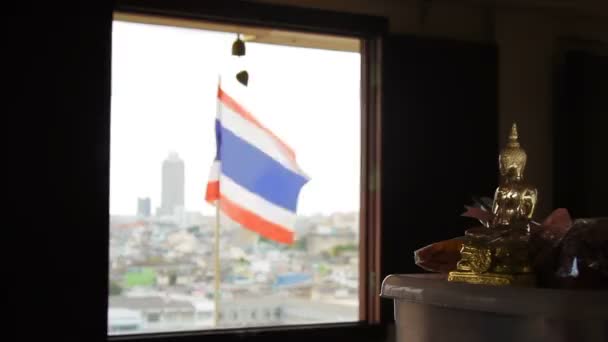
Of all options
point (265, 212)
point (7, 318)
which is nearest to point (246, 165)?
point (265, 212)

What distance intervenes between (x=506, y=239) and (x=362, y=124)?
371 cm

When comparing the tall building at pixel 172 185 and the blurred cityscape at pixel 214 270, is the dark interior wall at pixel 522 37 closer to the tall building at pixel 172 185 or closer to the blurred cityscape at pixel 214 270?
the blurred cityscape at pixel 214 270

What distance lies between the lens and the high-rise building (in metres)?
4.22

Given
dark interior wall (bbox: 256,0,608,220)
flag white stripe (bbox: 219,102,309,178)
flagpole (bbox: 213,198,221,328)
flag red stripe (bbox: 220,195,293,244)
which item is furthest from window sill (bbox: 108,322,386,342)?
dark interior wall (bbox: 256,0,608,220)

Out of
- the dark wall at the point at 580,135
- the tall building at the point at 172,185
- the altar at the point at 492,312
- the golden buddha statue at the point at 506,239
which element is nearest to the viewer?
the altar at the point at 492,312

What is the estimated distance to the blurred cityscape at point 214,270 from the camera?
4.18 meters

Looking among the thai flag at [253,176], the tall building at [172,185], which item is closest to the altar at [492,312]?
the tall building at [172,185]

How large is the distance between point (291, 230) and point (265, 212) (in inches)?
7.8

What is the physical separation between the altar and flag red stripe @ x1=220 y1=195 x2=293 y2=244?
11.8ft

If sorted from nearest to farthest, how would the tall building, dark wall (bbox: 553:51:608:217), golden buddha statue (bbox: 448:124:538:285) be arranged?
golden buddha statue (bbox: 448:124:538:285) < the tall building < dark wall (bbox: 553:51:608:217)

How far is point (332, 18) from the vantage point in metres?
4.38

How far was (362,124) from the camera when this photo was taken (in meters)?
4.58

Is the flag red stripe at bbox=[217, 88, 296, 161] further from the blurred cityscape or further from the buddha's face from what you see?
the buddha's face

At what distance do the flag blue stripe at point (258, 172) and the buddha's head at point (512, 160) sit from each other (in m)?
3.57
